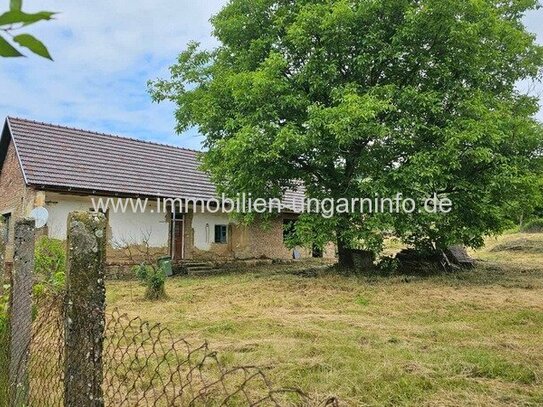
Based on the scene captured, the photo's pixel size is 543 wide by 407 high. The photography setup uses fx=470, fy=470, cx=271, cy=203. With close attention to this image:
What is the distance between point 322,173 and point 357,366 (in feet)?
29.4

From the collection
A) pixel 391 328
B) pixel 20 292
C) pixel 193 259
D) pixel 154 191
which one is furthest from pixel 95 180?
pixel 20 292

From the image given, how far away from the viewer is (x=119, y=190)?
15055 mm

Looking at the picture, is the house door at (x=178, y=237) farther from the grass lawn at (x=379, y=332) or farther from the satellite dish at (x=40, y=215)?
the grass lawn at (x=379, y=332)

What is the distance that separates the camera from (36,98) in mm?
1404

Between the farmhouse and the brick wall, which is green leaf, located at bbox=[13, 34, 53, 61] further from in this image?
the brick wall

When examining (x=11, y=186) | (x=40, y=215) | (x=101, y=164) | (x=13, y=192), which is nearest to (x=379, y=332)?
(x=40, y=215)

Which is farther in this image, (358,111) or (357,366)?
(358,111)

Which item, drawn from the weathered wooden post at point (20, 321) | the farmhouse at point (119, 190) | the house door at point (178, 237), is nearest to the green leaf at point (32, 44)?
the weathered wooden post at point (20, 321)

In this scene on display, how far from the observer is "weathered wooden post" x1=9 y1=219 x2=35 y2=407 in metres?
3.05

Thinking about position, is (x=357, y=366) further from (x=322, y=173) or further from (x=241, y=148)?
(x=322, y=173)

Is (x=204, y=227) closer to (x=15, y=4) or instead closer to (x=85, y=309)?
(x=85, y=309)

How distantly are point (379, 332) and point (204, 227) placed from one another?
40.4 feet

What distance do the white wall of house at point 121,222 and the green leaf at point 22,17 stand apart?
14352mm

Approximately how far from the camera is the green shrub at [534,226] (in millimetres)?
27573
